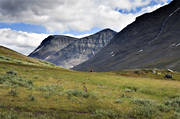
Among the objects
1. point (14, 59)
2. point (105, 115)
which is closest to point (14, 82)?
point (105, 115)

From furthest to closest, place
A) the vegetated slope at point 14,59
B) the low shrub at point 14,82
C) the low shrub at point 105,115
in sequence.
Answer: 1. the vegetated slope at point 14,59
2. the low shrub at point 14,82
3. the low shrub at point 105,115

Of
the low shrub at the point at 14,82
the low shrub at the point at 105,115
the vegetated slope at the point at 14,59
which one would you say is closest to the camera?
the low shrub at the point at 105,115

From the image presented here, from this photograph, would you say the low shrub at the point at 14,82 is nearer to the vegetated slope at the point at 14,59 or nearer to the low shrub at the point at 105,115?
the low shrub at the point at 105,115

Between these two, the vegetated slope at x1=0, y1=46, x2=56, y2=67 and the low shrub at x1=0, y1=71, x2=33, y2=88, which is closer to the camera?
the low shrub at x1=0, y1=71, x2=33, y2=88

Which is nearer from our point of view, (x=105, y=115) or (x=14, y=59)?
(x=105, y=115)

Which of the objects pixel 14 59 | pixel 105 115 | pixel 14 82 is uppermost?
pixel 14 59

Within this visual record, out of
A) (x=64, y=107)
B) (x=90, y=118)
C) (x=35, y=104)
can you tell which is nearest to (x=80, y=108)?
(x=64, y=107)

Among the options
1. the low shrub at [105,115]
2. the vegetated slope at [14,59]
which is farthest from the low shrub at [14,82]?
the vegetated slope at [14,59]

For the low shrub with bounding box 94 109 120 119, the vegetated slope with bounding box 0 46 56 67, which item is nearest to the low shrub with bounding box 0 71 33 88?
the low shrub with bounding box 94 109 120 119

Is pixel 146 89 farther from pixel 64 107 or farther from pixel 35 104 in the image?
pixel 35 104

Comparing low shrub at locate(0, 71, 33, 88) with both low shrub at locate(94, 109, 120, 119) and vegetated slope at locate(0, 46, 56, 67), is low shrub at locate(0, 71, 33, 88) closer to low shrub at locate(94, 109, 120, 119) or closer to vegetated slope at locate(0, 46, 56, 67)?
low shrub at locate(94, 109, 120, 119)

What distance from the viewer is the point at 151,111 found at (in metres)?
17.6

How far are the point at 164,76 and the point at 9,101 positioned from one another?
160 ft

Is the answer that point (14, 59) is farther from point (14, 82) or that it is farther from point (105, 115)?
point (105, 115)
